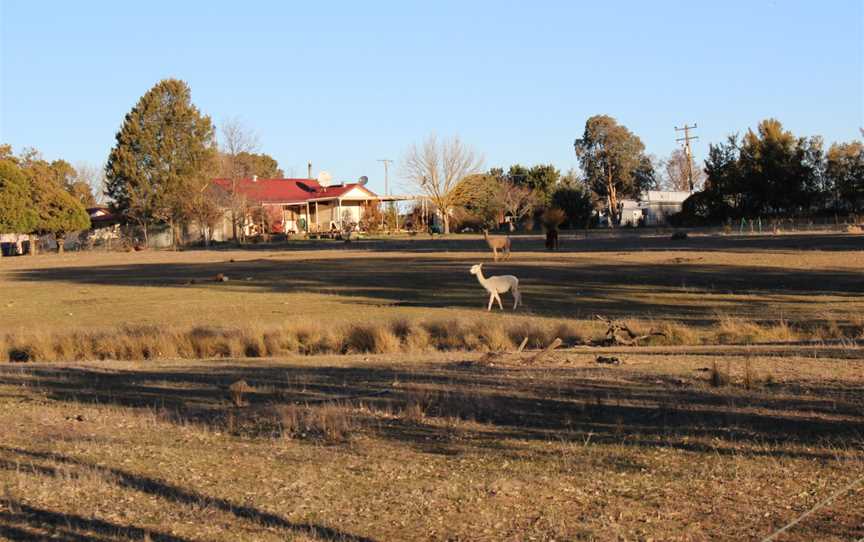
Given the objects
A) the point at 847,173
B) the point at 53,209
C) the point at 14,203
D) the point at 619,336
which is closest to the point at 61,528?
the point at 619,336

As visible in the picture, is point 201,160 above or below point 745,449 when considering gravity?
above

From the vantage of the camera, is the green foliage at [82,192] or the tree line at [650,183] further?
the green foliage at [82,192]

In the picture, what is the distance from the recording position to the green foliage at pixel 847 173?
83.1 metres

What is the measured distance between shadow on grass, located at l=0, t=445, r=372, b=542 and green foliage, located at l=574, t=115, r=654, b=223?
372 ft

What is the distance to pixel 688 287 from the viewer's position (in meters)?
30.1

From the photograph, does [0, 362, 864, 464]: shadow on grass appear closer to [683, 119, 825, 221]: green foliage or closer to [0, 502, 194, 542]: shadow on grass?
→ [0, 502, 194, 542]: shadow on grass

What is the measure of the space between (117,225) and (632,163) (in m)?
58.8

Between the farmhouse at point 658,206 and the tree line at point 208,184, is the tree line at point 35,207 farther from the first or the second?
A: the farmhouse at point 658,206

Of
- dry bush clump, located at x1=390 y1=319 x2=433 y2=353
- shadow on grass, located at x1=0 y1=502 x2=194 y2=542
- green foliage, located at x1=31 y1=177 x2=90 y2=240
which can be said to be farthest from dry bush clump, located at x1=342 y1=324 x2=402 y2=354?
green foliage, located at x1=31 y1=177 x2=90 y2=240

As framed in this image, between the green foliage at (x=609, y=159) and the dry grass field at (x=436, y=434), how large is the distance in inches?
3971

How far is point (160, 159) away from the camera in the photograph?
305ft

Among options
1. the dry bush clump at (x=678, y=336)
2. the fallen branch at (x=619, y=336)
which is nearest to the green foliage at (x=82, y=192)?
the dry bush clump at (x=678, y=336)

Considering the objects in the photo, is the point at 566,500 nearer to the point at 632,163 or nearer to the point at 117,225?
the point at 117,225

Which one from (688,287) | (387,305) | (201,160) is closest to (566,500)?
(387,305)
